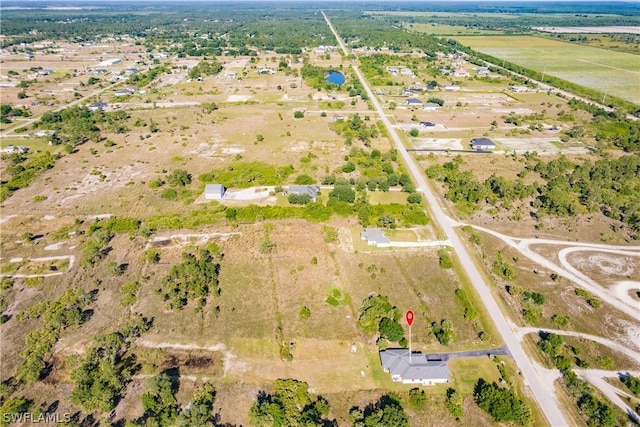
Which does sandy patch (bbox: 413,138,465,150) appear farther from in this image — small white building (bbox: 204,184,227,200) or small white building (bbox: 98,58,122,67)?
small white building (bbox: 98,58,122,67)

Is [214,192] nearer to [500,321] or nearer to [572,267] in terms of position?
[500,321]

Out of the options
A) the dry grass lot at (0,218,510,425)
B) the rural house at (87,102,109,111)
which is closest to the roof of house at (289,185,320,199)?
the dry grass lot at (0,218,510,425)

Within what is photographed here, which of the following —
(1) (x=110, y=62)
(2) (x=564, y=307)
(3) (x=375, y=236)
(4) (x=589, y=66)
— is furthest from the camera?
(1) (x=110, y=62)

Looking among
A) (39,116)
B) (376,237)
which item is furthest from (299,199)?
(39,116)

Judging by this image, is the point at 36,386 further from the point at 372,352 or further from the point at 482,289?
the point at 482,289

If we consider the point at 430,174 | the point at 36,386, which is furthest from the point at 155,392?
the point at 430,174

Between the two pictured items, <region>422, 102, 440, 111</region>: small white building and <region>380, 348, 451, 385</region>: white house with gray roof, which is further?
<region>422, 102, 440, 111</region>: small white building

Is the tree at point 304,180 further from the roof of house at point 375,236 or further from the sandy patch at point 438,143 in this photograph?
the sandy patch at point 438,143
